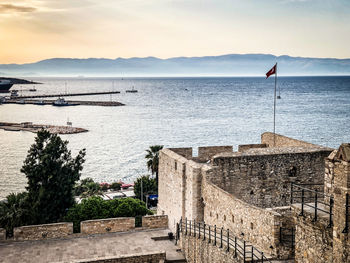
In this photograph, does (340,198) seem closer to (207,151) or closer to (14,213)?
(207,151)

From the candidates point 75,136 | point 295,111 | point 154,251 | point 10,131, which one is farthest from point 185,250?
point 295,111

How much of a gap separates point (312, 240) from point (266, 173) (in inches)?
410

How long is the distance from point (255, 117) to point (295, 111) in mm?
18819

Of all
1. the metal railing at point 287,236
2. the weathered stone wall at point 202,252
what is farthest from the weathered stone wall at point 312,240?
the weathered stone wall at point 202,252

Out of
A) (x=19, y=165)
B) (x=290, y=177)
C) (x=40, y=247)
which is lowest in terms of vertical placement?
(x=19, y=165)

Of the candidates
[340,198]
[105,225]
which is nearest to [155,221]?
[105,225]

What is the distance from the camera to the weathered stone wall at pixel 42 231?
22875mm

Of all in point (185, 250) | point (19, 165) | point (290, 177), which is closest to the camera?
point (185, 250)

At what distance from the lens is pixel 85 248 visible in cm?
2195

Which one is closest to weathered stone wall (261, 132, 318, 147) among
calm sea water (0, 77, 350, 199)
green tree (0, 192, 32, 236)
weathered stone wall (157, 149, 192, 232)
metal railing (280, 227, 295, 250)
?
weathered stone wall (157, 149, 192, 232)

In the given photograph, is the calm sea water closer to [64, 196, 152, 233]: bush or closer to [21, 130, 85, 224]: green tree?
[21, 130, 85, 224]: green tree

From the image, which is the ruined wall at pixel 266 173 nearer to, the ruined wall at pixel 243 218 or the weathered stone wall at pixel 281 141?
the ruined wall at pixel 243 218

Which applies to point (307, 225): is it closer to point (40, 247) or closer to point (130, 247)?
point (130, 247)

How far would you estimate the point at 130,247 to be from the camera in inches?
872
